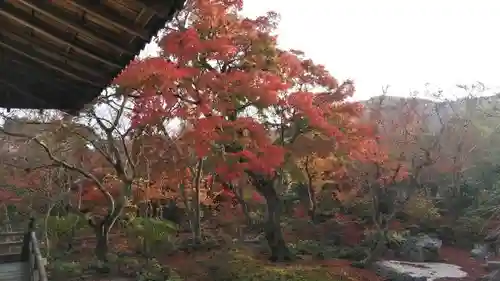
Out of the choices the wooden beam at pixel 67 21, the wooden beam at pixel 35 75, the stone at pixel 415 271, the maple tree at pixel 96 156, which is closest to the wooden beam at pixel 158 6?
the wooden beam at pixel 67 21

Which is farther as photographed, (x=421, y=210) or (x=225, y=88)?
(x=421, y=210)

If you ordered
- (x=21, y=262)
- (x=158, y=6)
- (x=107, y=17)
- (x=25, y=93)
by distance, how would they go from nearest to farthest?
(x=158, y=6) < (x=107, y=17) < (x=25, y=93) < (x=21, y=262)

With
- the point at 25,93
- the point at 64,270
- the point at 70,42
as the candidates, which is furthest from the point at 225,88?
the point at 70,42

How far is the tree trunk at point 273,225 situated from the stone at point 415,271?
2.95 metres

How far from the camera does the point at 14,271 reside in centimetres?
736

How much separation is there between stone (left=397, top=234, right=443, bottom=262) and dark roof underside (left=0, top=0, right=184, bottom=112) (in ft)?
49.8

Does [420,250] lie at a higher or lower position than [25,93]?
lower

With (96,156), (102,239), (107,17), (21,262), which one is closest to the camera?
(107,17)

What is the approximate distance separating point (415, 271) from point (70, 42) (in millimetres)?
13970

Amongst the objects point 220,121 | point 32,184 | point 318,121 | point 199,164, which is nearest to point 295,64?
point 318,121

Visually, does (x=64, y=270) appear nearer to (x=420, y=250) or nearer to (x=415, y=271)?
(x=415, y=271)

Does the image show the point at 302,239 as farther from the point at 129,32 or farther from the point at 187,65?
the point at 129,32

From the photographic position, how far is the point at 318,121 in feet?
43.0

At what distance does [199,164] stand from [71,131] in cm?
407
